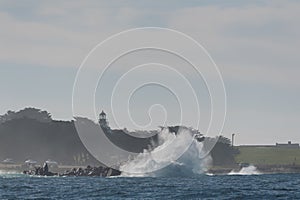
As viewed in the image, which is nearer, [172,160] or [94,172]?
[172,160]

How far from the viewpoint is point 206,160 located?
7682 inches

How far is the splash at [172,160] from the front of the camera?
178 metres

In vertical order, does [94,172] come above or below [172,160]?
below

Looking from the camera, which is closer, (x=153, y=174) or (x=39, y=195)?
(x=39, y=195)

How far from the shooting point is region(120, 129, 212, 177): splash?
585ft

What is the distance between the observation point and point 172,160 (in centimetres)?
18112

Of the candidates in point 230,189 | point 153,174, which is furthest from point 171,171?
point 230,189

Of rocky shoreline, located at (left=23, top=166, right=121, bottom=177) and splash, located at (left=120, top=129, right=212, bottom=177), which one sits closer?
splash, located at (left=120, top=129, right=212, bottom=177)

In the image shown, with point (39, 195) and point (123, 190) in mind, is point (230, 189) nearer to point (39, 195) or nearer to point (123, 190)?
Answer: point (123, 190)

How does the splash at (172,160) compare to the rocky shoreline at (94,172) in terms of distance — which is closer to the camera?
the splash at (172,160)

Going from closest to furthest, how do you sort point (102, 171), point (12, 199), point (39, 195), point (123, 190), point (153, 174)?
point (12, 199), point (39, 195), point (123, 190), point (153, 174), point (102, 171)

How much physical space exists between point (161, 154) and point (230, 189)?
77.3 metres

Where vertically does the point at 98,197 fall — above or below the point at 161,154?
below


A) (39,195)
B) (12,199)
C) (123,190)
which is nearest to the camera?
(12,199)
